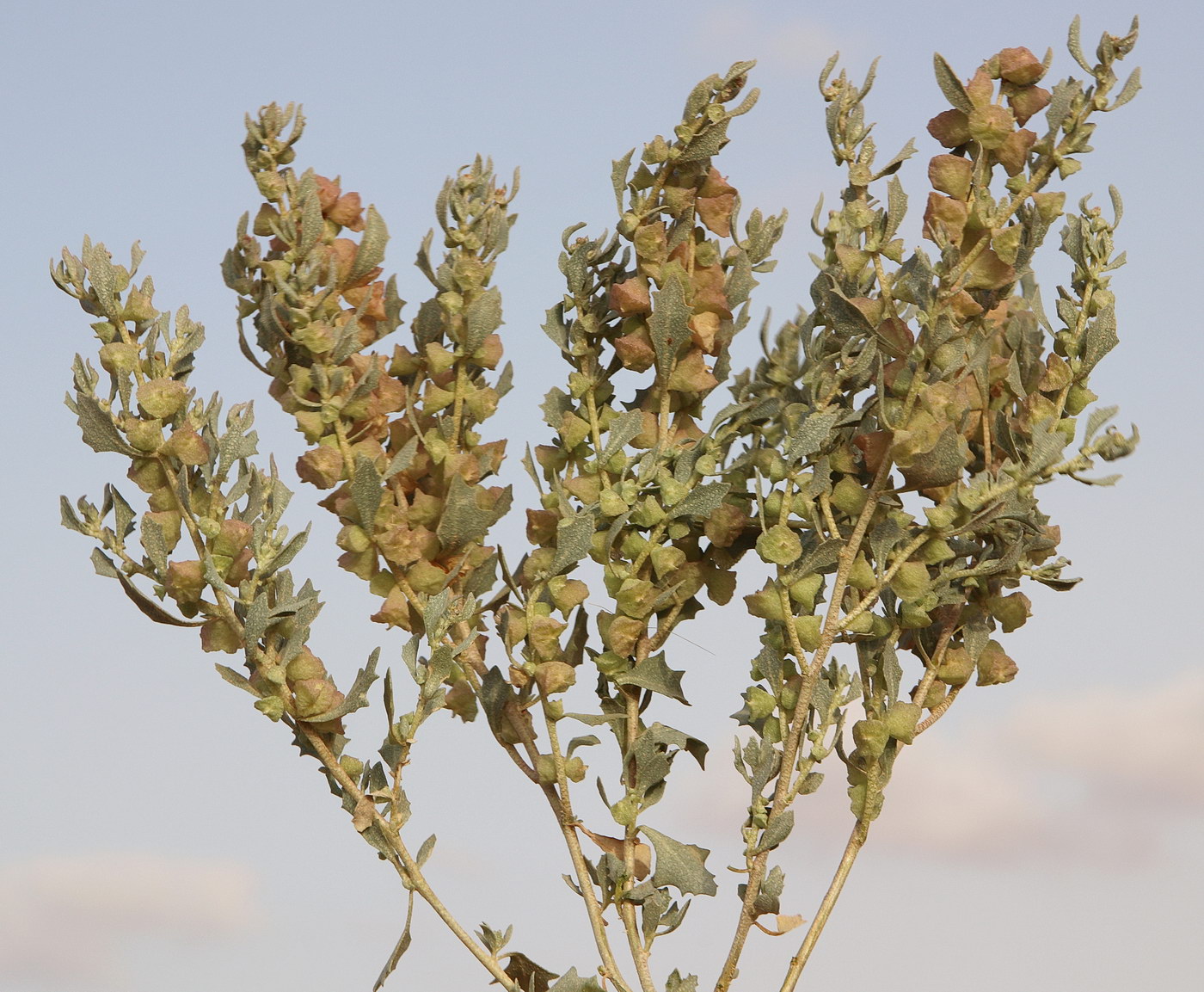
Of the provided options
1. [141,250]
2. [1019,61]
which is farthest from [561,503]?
[1019,61]

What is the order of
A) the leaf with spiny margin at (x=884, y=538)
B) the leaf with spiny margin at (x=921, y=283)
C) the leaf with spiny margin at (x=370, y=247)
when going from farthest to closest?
the leaf with spiny margin at (x=370, y=247)
the leaf with spiny margin at (x=884, y=538)
the leaf with spiny margin at (x=921, y=283)

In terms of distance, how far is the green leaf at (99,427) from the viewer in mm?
2847

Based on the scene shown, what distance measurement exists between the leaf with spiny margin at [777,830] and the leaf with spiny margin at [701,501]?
55 centimetres

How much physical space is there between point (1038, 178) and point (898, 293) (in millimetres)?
319

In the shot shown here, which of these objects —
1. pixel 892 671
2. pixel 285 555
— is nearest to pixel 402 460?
pixel 285 555

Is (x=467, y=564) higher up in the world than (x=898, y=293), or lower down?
lower down

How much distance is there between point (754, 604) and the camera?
287 cm

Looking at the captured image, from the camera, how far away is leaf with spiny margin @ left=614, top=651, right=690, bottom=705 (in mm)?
2902

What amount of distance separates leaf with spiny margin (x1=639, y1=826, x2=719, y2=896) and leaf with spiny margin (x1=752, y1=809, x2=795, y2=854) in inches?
4.9

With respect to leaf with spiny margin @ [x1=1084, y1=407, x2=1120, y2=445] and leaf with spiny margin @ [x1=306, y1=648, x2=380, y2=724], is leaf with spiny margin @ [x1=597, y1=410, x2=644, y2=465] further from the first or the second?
leaf with spiny margin @ [x1=1084, y1=407, x2=1120, y2=445]

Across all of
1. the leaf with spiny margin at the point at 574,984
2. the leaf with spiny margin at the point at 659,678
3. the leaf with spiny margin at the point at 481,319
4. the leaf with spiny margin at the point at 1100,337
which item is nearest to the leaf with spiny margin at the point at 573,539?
the leaf with spiny margin at the point at 659,678

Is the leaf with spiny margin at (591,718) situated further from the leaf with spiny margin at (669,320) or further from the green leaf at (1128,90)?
the green leaf at (1128,90)

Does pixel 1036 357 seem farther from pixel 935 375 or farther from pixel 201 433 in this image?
pixel 201 433

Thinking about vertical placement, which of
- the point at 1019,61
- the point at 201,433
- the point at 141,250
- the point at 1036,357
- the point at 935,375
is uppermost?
the point at 1019,61
